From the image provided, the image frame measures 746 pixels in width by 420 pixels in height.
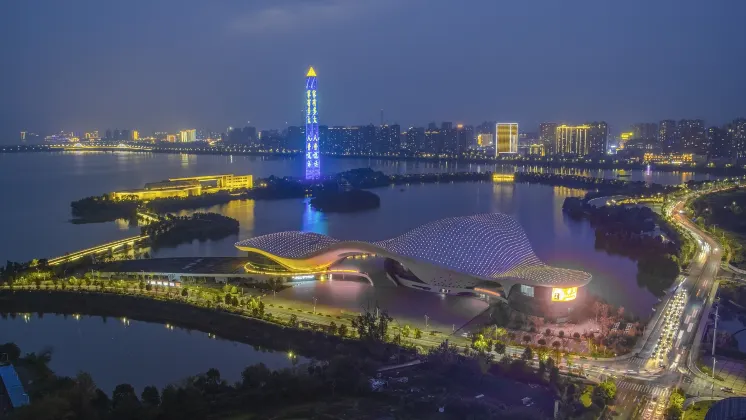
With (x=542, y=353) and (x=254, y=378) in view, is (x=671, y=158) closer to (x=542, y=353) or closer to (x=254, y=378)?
(x=542, y=353)

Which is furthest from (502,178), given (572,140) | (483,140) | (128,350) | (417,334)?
(483,140)

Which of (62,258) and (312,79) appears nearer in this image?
(62,258)

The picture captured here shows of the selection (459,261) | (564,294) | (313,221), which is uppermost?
(459,261)

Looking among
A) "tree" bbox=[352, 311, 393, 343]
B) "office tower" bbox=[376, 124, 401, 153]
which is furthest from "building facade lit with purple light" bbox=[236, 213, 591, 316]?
"office tower" bbox=[376, 124, 401, 153]

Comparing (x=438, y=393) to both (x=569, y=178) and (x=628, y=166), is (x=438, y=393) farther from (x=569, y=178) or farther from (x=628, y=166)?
(x=628, y=166)

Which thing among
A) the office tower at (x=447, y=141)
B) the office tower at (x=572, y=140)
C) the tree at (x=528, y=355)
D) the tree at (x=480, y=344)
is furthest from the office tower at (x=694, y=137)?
the tree at (x=528, y=355)

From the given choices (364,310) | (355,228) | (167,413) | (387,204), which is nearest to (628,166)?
(387,204)

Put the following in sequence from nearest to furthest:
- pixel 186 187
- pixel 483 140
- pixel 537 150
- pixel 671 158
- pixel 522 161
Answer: pixel 186 187
pixel 671 158
pixel 522 161
pixel 537 150
pixel 483 140
